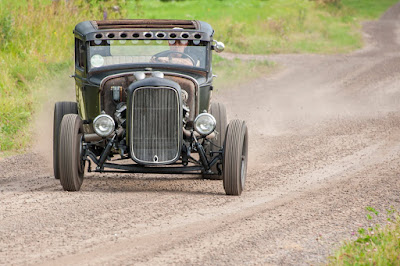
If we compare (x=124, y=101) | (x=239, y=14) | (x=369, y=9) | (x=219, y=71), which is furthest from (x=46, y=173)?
(x=369, y=9)

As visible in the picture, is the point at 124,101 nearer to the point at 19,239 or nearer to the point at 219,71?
the point at 19,239

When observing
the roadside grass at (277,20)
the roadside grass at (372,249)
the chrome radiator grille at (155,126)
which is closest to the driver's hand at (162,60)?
the chrome radiator grille at (155,126)

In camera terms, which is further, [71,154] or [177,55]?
[177,55]

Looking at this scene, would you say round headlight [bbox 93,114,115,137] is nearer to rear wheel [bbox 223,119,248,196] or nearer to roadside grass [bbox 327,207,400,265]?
rear wheel [bbox 223,119,248,196]

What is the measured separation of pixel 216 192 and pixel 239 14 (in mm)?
28904

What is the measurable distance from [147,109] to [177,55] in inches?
56.2

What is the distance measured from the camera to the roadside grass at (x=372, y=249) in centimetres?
596

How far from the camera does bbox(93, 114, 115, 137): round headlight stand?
870 centimetres

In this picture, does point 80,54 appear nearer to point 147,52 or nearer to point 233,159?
point 147,52

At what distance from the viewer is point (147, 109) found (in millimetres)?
8594

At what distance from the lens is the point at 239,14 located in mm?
37188

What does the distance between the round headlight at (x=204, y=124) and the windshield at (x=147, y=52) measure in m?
1.15

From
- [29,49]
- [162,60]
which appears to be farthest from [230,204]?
[29,49]

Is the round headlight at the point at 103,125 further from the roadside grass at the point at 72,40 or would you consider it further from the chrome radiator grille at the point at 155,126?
the roadside grass at the point at 72,40
